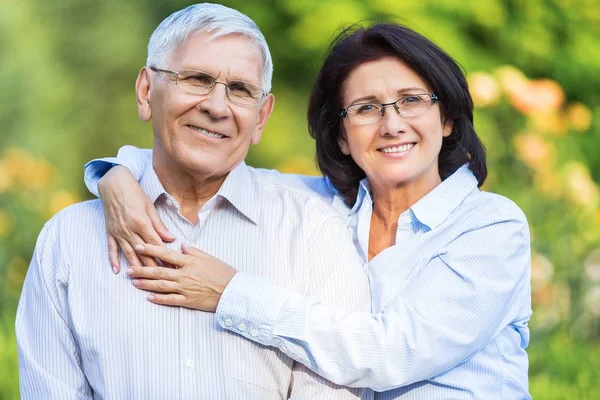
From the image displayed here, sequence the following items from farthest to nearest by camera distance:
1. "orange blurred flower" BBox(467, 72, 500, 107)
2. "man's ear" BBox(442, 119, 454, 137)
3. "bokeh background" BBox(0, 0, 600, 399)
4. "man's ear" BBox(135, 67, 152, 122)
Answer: "orange blurred flower" BBox(467, 72, 500, 107) → "bokeh background" BBox(0, 0, 600, 399) → "man's ear" BBox(442, 119, 454, 137) → "man's ear" BBox(135, 67, 152, 122)

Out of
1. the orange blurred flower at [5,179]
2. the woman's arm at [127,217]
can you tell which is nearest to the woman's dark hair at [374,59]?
the woman's arm at [127,217]

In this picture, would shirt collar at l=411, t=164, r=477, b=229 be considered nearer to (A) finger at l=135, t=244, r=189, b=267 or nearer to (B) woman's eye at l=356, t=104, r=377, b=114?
(B) woman's eye at l=356, t=104, r=377, b=114

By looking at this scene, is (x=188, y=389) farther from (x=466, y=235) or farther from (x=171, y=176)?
(x=466, y=235)

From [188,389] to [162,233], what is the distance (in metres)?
0.43

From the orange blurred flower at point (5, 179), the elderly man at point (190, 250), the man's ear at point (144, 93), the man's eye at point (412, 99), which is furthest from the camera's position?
the orange blurred flower at point (5, 179)

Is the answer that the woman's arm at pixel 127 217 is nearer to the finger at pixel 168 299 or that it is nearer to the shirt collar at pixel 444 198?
the finger at pixel 168 299

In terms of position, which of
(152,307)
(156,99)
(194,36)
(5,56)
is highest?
(5,56)

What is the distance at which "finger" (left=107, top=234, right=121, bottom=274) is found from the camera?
2.40 m

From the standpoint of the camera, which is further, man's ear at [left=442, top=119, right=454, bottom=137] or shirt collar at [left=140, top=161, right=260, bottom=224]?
man's ear at [left=442, top=119, right=454, bottom=137]

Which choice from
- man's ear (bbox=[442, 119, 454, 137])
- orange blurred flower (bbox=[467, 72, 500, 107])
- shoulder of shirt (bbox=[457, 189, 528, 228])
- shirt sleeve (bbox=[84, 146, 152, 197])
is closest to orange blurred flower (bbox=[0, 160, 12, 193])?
shirt sleeve (bbox=[84, 146, 152, 197])

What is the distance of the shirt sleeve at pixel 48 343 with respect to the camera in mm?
2371

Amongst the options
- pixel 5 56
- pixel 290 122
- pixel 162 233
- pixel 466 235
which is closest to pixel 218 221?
pixel 162 233

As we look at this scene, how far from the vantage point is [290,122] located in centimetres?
722

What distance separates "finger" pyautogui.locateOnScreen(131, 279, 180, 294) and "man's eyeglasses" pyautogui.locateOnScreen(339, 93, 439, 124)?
2.71 ft
